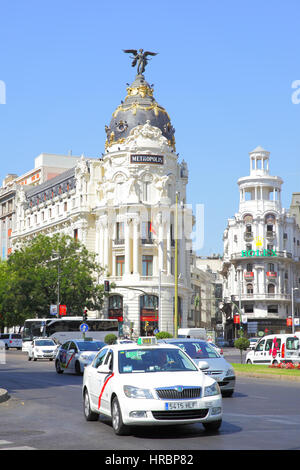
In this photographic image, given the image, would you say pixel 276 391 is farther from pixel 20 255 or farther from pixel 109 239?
pixel 109 239

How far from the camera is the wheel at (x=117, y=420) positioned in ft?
36.4

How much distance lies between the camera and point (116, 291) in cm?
8038

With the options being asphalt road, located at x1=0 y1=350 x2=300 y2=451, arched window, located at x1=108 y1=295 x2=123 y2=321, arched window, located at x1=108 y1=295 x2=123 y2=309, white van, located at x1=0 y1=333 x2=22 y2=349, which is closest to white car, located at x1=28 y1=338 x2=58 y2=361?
asphalt road, located at x1=0 y1=350 x2=300 y2=451

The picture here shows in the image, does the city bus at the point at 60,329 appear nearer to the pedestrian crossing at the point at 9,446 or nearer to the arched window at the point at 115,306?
the arched window at the point at 115,306

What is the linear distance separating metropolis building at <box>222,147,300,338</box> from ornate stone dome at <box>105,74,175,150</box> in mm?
21938

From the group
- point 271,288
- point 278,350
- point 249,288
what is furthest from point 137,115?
point 278,350

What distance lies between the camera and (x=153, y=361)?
12438 mm

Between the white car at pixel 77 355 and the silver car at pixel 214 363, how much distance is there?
367 inches

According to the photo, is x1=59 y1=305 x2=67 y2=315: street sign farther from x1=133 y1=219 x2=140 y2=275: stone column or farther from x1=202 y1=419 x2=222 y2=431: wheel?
x1=202 y1=419 x2=222 y2=431: wheel

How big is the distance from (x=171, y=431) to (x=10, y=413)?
4.87 metres

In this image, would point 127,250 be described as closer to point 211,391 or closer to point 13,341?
point 13,341

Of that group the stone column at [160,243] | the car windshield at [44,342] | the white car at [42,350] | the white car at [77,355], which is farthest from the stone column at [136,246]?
the white car at [77,355]

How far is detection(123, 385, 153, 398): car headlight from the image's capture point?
1116 centimetres

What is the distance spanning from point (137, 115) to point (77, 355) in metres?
56.4
